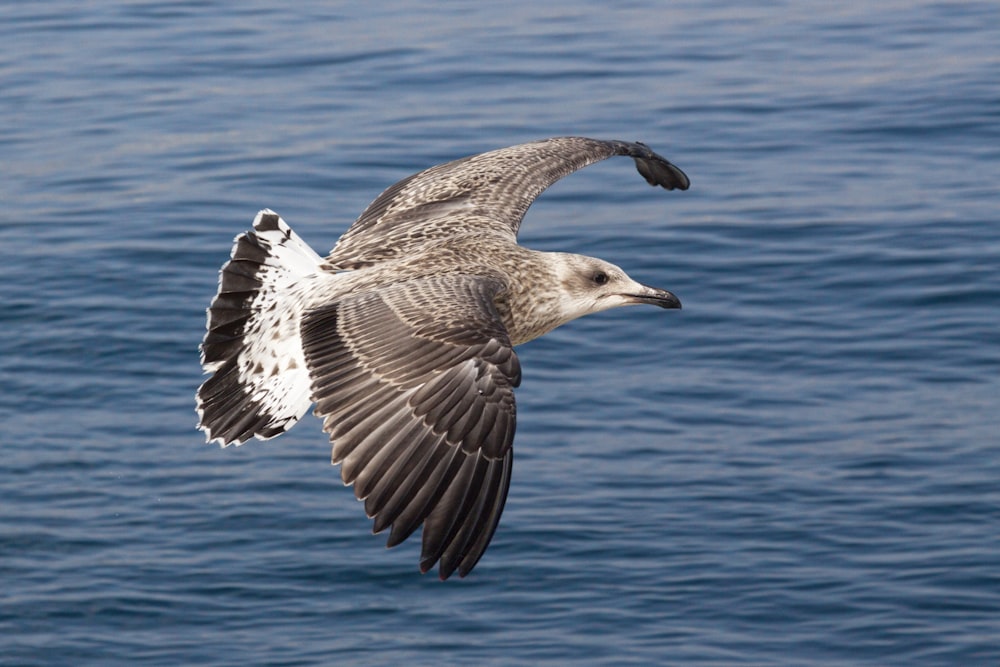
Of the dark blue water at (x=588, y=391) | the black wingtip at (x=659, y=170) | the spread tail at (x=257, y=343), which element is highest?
the black wingtip at (x=659, y=170)

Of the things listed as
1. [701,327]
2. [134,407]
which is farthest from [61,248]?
[701,327]

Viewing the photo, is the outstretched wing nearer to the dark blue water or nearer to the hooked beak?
the hooked beak

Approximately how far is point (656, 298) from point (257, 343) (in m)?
1.87

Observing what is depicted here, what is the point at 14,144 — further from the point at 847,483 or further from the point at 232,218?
the point at 847,483

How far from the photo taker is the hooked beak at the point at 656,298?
837 cm

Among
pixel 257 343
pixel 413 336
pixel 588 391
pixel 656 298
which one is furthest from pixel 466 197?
pixel 588 391

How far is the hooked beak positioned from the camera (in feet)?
27.5

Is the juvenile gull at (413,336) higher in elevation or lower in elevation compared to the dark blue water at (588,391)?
higher

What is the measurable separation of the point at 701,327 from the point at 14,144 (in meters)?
7.95

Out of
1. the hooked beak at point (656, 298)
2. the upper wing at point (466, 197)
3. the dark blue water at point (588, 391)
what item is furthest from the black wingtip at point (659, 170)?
the dark blue water at point (588, 391)

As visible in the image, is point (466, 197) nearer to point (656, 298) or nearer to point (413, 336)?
point (656, 298)

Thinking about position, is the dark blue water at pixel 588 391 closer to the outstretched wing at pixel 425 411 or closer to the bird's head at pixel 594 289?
the bird's head at pixel 594 289

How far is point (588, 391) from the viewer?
12.8 meters

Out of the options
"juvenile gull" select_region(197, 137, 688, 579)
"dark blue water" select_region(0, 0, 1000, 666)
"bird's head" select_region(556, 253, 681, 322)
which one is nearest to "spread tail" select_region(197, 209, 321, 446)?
"juvenile gull" select_region(197, 137, 688, 579)
